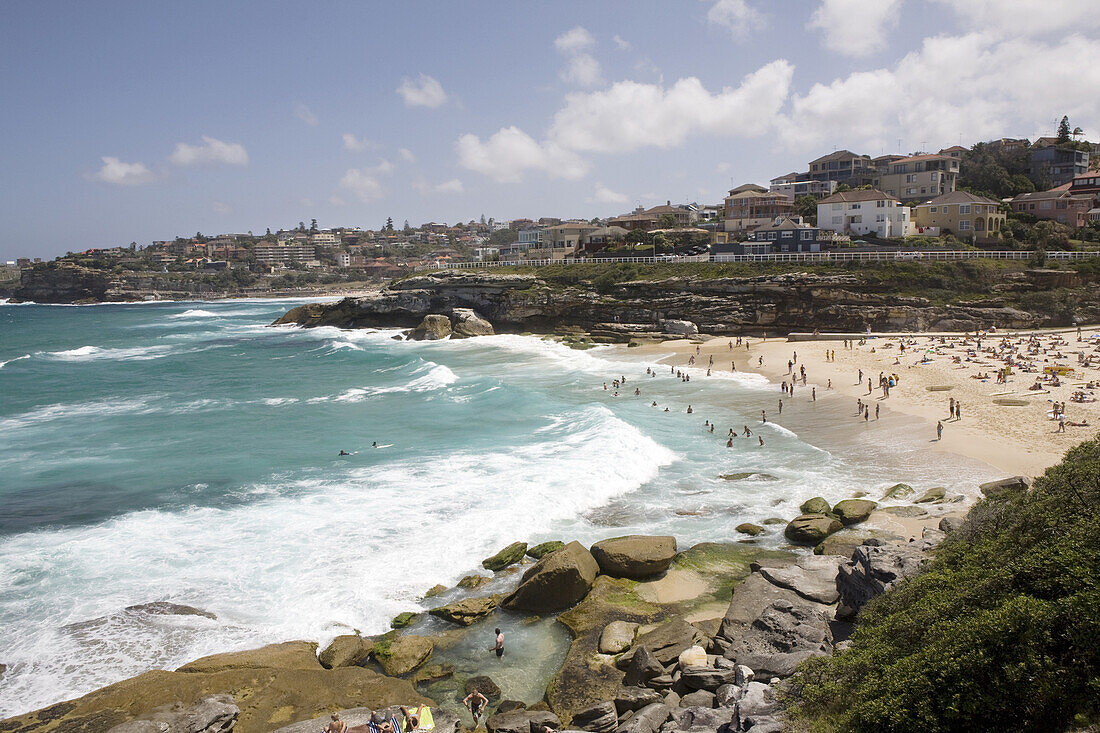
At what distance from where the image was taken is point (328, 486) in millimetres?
23703

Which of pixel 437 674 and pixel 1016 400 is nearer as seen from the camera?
pixel 437 674

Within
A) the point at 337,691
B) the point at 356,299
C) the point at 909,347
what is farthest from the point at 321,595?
the point at 356,299

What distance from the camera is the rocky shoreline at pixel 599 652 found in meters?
11.5

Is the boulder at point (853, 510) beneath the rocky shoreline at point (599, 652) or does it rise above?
above

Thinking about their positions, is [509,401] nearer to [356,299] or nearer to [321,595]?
[321,595]

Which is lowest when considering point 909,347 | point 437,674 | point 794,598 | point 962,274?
point 437,674

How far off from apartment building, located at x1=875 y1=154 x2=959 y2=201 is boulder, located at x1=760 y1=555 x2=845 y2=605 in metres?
73.6

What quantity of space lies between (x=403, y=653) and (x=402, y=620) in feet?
4.63

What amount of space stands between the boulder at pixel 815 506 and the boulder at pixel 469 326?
159 ft

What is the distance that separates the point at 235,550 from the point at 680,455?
659 inches

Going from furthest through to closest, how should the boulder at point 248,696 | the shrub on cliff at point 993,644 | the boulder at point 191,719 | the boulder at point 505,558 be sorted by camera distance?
the boulder at point 505,558 → the boulder at point 248,696 → the boulder at point 191,719 → the shrub on cliff at point 993,644

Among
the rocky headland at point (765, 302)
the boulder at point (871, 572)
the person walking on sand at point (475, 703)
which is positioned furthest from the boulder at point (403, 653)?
the rocky headland at point (765, 302)

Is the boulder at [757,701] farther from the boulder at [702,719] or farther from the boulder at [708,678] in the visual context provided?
the boulder at [708,678]

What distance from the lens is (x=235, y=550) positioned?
741 inches
